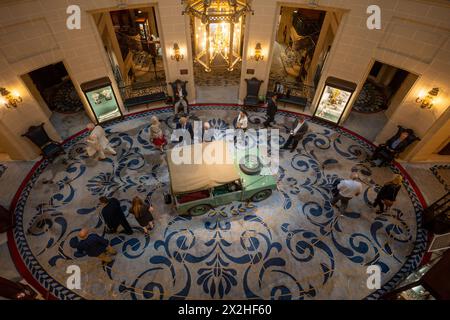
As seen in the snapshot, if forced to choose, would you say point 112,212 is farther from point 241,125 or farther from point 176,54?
point 176,54

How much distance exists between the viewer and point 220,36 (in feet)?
16.0

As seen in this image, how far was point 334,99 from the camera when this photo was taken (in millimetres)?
10039

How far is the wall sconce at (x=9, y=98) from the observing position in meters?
7.47

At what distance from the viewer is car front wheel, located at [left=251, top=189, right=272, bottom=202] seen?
739 centimetres

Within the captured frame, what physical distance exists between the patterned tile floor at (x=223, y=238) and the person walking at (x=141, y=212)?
47 centimetres

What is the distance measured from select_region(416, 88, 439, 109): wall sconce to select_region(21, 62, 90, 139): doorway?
12.3 metres

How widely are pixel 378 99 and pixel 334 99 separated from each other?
3.80 metres

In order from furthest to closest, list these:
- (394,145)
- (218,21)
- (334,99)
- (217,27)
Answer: (334,99) → (394,145) → (217,27) → (218,21)

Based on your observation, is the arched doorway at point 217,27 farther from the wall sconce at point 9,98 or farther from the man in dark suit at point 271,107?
the wall sconce at point 9,98

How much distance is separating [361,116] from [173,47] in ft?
28.1

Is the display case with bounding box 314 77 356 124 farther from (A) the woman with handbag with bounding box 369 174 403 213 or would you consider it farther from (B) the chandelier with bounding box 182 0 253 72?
(B) the chandelier with bounding box 182 0 253 72

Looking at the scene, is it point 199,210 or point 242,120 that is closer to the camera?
point 199,210

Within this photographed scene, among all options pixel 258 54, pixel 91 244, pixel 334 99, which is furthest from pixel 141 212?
pixel 334 99

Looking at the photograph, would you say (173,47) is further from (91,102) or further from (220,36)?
(220,36)
